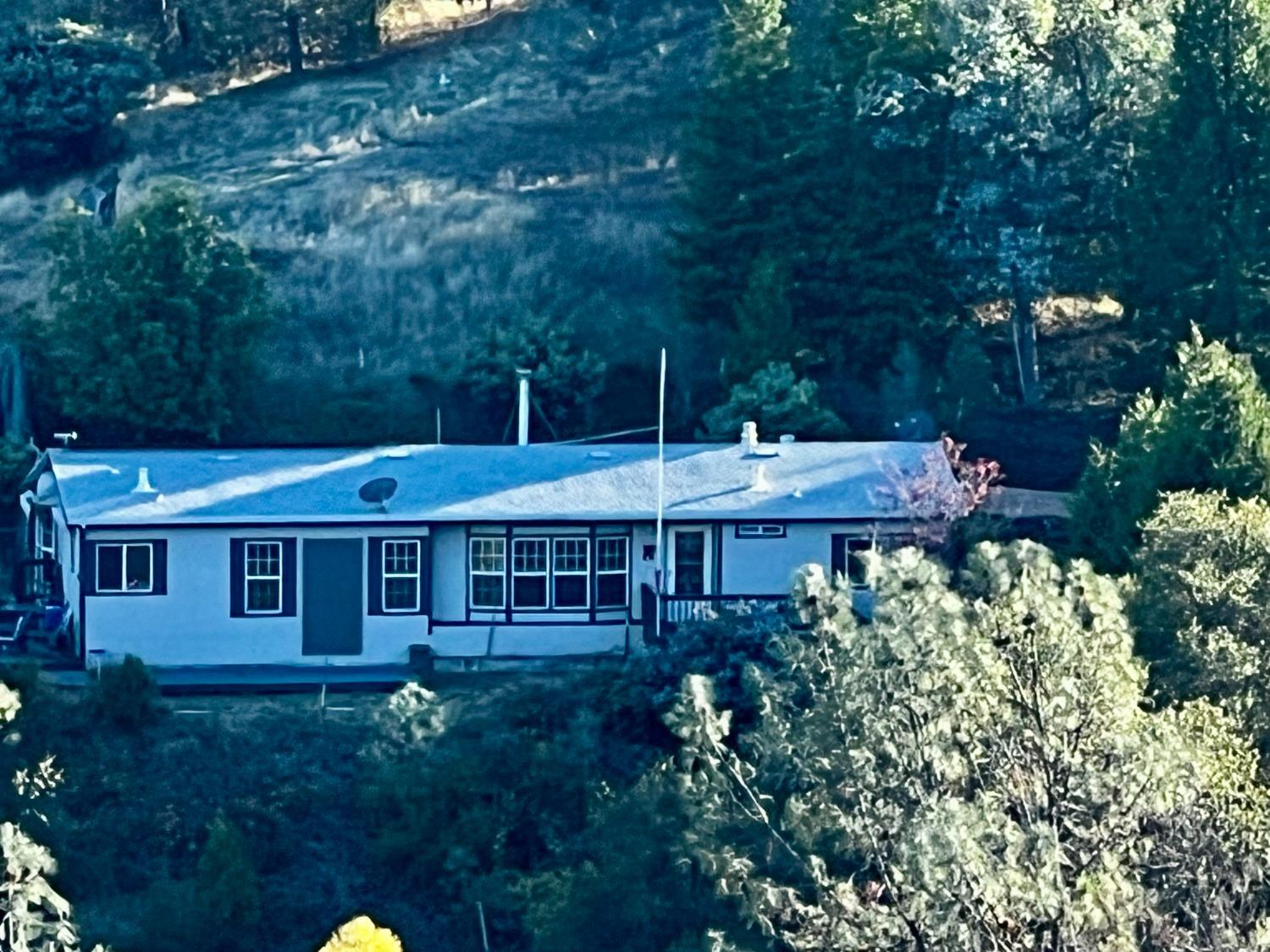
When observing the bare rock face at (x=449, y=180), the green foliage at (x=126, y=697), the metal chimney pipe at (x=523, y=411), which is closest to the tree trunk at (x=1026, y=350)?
the bare rock face at (x=449, y=180)

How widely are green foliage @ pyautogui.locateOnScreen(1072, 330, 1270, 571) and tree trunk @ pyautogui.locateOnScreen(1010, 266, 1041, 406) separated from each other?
12716 millimetres

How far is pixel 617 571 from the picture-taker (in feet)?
129

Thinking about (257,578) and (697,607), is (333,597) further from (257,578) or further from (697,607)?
(697,607)

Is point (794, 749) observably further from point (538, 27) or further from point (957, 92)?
point (538, 27)

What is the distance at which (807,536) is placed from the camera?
39.0 metres

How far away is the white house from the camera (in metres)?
38.2

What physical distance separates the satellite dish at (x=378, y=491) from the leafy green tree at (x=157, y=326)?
7462 millimetres

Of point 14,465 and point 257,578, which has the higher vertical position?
point 14,465

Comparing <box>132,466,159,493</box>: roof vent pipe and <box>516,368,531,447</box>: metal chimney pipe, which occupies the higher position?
<box>516,368,531,447</box>: metal chimney pipe

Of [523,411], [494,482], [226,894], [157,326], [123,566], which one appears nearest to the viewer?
[226,894]

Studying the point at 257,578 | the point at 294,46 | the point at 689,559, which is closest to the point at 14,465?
the point at 257,578

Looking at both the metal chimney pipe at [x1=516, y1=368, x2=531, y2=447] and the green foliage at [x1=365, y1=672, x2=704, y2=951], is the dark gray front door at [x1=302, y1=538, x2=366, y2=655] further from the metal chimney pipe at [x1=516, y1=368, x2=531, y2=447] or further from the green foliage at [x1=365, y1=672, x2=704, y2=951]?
the metal chimney pipe at [x1=516, y1=368, x2=531, y2=447]


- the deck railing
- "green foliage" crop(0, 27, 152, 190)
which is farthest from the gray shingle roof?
"green foliage" crop(0, 27, 152, 190)

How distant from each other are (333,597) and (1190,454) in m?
11.5
